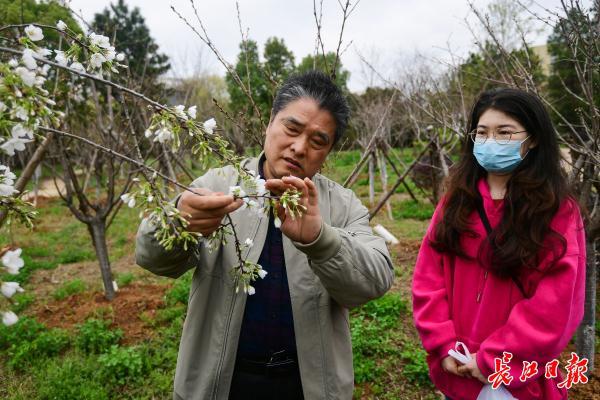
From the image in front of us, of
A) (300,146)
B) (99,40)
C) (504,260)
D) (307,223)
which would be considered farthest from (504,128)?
(99,40)

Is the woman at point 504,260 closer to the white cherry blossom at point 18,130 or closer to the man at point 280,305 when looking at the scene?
the man at point 280,305

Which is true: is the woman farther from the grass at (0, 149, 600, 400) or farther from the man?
the grass at (0, 149, 600, 400)

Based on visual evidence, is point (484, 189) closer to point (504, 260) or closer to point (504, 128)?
point (504, 128)

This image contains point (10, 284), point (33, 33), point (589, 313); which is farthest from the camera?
point (589, 313)

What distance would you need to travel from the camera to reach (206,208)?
1211 mm

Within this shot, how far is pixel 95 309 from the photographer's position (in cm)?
495

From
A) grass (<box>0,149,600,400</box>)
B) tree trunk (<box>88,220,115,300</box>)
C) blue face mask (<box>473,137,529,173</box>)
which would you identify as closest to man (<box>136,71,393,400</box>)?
blue face mask (<box>473,137,529,173</box>)

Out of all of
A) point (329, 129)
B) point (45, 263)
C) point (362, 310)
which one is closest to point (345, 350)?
point (329, 129)

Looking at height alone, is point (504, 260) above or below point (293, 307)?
above

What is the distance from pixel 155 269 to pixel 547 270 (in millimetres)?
1791

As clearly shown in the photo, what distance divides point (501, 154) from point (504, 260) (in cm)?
59

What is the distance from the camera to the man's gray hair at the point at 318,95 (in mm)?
1741

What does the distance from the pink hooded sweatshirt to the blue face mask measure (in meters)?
0.15

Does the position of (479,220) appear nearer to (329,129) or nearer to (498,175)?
(498,175)
